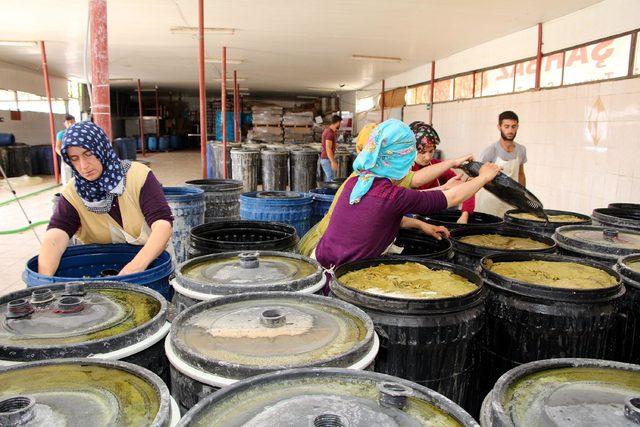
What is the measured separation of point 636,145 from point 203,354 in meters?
5.84

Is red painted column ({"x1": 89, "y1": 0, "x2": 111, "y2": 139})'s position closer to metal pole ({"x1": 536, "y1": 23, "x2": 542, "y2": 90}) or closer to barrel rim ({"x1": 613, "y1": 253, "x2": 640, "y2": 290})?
barrel rim ({"x1": 613, "y1": 253, "x2": 640, "y2": 290})

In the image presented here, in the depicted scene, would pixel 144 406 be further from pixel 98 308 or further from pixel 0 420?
pixel 98 308

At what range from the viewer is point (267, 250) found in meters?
2.82

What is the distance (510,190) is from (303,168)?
6.73m

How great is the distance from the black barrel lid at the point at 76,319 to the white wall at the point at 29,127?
54.6 feet

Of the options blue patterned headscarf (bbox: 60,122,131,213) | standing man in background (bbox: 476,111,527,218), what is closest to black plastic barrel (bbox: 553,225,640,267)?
standing man in background (bbox: 476,111,527,218)

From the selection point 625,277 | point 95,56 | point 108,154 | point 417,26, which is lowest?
point 625,277

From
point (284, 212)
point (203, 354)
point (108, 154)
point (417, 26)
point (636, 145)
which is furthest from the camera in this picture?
point (417, 26)

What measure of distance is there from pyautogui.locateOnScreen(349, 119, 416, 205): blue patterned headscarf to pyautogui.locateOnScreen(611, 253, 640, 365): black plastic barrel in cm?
128

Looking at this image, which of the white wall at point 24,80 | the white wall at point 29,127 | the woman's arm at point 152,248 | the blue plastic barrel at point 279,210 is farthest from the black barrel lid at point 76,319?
the white wall at point 29,127

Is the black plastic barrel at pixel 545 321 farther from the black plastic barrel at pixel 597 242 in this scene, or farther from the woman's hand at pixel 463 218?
the woman's hand at pixel 463 218

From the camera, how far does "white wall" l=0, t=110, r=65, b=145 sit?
15.8 m

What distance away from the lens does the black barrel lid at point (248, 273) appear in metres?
2.07

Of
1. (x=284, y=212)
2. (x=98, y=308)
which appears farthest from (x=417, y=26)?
(x=98, y=308)
